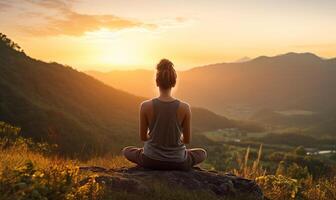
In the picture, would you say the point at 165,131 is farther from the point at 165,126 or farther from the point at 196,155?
the point at 196,155

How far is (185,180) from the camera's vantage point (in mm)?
7809

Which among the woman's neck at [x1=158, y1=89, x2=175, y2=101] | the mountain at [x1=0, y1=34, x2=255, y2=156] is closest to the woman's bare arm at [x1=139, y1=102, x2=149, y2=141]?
the woman's neck at [x1=158, y1=89, x2=175, y2=101]

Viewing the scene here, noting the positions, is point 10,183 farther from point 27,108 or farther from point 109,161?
point 27,108

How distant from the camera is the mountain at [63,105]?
6021 cm

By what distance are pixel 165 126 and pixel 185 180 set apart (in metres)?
1.02

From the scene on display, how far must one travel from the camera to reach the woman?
7.97m

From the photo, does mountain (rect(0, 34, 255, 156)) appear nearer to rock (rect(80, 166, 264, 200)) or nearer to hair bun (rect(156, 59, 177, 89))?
rock (rect(80, 166, 264, 200))

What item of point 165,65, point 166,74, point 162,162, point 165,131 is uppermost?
point 165,65

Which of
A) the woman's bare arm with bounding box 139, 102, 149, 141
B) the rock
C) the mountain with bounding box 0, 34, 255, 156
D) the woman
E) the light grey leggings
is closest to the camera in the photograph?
the rock

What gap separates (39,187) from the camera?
15.5ft

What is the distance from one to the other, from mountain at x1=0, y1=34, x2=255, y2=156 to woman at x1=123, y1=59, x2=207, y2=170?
40.8 metres

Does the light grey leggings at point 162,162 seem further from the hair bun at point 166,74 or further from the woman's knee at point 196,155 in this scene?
the hair bun at point 166,74

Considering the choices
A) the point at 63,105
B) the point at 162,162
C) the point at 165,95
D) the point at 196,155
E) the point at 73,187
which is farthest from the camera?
the point at 63,105

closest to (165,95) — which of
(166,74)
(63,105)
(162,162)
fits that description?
(166,74)
